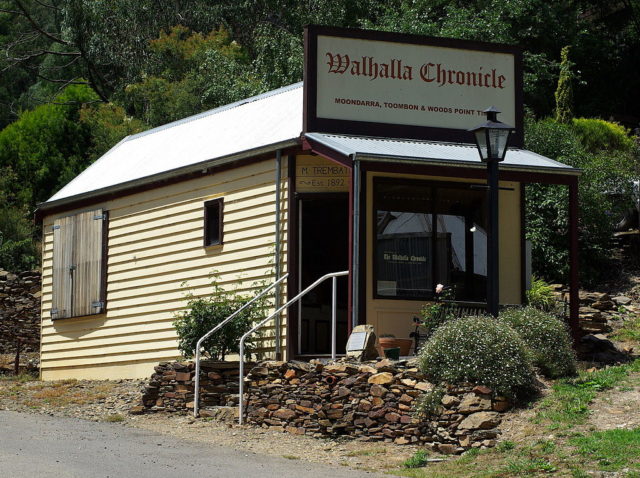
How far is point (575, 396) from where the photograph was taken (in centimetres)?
1335

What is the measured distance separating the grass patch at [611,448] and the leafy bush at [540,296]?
210 inches

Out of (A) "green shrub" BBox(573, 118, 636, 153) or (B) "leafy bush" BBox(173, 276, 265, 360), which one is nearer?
(B) "leafy bush" BBox(173, 276, 265, 360)

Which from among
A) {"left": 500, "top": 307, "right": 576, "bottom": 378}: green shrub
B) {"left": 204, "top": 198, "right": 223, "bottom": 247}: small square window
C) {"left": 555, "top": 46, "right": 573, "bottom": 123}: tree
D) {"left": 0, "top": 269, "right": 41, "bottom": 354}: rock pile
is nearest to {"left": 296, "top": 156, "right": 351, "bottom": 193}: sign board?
{"left": 204, "top": 198, "right": 223, "bottom": 247}: small square window

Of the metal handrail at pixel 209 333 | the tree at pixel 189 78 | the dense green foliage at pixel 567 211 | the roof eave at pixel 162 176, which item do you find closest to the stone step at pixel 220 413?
the metal handrail at pixel 209 333

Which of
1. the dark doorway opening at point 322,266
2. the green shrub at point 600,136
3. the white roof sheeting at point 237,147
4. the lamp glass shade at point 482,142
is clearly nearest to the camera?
the lamp glass shade at point 482,142

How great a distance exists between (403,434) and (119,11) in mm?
29585

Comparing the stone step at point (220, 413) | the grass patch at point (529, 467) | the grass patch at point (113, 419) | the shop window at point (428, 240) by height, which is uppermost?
the shop window at point (428, 240)

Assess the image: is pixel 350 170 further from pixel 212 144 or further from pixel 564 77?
pixel 564 77

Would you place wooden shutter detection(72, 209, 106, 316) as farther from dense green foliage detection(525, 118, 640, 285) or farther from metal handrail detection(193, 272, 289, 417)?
dense green foliage detection(525, 118, 640, 285)

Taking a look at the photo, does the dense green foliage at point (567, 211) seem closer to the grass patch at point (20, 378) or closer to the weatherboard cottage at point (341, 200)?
the weatherboard cottage at point (341, 200)

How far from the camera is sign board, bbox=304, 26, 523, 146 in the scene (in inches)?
681

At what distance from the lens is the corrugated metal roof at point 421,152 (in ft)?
52.4

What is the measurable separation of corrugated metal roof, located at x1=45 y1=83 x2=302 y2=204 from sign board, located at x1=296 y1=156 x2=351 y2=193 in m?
0.51

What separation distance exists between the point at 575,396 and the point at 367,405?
252 cm
